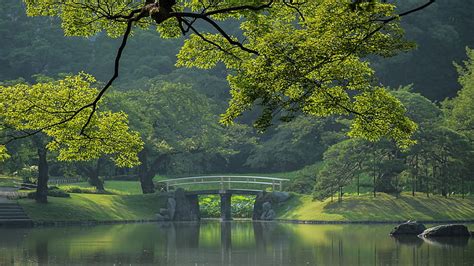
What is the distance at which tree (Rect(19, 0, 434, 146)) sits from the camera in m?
20.2

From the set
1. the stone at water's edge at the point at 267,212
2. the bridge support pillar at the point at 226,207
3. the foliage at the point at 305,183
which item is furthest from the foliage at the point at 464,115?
the bridge support pillar at the point at 226,207

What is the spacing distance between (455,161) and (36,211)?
79.9 feet

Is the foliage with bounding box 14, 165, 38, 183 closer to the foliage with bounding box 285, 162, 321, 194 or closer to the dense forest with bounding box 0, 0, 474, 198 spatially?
the dense forest with bounding box 0, 0, 474, 198

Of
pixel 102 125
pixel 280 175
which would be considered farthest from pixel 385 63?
pixel 102 125

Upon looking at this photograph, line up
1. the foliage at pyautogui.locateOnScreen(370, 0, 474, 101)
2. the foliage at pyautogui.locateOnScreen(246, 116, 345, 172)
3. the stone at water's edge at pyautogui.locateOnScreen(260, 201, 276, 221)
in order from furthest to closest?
the foliage at pyautogui.locateOnScreen(370, 0, 474, 101), the foliage at pyautogui.locateOnScreen(246, 116, 345, 172), the stone at water's edge at pyautogui.locateOnScreen(260, 201, 276, 221)

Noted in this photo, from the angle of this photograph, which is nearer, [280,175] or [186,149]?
[186,149]

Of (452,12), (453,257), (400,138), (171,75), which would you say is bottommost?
(453,257)

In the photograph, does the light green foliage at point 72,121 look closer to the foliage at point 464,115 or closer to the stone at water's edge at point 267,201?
the stone at water's edge at point 267,201

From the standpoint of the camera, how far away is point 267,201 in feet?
190

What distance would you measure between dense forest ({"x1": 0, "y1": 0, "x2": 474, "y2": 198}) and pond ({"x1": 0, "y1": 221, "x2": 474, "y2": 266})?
651cm

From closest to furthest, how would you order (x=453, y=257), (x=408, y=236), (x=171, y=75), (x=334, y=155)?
(x=453, y=257)
(x=408, y=236)
(x=334, y=155)
(x=171, y=75)

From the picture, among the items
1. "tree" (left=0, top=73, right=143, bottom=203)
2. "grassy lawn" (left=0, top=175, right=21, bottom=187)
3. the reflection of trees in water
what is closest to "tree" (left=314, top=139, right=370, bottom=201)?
the reflection of trees in water

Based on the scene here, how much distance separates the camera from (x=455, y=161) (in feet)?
163

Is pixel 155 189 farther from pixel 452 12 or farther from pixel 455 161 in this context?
pixel 452 12
